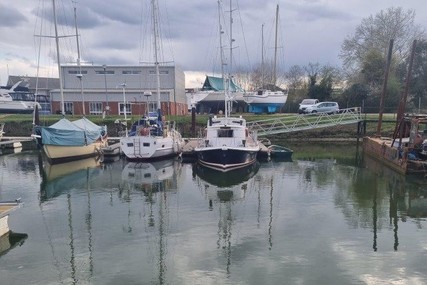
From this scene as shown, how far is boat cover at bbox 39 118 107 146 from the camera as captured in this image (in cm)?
2692

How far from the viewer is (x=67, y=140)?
28.0 m

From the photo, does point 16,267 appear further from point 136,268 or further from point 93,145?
point 93,145

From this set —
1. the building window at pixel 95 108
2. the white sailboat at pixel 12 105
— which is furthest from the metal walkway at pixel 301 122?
the white sailboat at pixel 12 105

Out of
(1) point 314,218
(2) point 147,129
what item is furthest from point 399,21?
(1) point 314,218

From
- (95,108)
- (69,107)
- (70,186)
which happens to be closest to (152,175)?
(70,186)

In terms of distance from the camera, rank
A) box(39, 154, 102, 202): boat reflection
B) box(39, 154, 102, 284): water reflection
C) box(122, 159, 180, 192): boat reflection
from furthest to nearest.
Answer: box(122, 159, 180, 192): boat reflection < box(39, 154, 102, 202): boat reflection < box(39, 154, 102, 284): water reflection

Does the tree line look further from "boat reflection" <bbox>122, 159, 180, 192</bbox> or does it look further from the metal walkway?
"boat reflection" <bbox>122, 159, 180, 192</bbox>

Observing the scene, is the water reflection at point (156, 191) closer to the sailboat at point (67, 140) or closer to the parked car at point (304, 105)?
the sailboat at point (67, 140)

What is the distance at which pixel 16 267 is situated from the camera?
10.1 meters

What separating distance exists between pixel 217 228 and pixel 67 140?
18.4m

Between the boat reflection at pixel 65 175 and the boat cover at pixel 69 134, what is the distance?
4.89ft

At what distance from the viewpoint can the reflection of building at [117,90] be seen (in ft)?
176

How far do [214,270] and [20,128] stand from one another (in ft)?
135

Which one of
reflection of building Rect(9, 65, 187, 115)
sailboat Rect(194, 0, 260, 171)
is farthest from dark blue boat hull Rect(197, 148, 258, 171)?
reflection of building Rect(9, 65, 187, 115)
